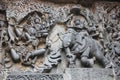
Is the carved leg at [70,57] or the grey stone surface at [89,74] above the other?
the carved leg at [70,57]

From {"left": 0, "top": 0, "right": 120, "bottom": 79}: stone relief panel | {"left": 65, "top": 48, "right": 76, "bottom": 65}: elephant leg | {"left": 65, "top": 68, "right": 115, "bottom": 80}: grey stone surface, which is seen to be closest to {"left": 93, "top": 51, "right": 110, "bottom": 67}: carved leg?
{"left": 0, "top": 0, "right": 120, "bottom": 79}: stone relief panel

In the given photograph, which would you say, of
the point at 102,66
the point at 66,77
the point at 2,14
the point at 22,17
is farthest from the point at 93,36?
the point at 2,14

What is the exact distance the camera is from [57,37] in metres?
3.23

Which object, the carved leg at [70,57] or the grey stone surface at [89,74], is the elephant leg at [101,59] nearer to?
the grey stone surface at [89,74]

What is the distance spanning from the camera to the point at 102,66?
124 inches

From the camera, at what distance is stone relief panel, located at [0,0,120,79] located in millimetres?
3006

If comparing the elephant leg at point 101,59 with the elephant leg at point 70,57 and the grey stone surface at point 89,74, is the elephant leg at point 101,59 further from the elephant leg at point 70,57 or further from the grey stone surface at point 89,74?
the elephant leg at point 70,57

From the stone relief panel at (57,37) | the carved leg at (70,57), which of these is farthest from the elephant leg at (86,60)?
the carved leg at (70,57)

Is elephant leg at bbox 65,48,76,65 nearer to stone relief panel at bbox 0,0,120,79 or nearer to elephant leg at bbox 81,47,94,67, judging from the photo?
stone relief panel at bbox 0,0,120,79

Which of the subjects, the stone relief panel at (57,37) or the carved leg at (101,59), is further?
the carved leg at (101,59)

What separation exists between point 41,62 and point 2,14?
0.80 m

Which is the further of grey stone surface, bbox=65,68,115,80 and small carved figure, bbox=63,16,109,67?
small carved figure, bbox=63,16,109,67

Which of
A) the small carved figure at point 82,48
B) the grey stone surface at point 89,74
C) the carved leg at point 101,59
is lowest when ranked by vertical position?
the grey stone surface at point 89,74

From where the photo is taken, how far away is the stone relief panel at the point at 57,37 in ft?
9.86
